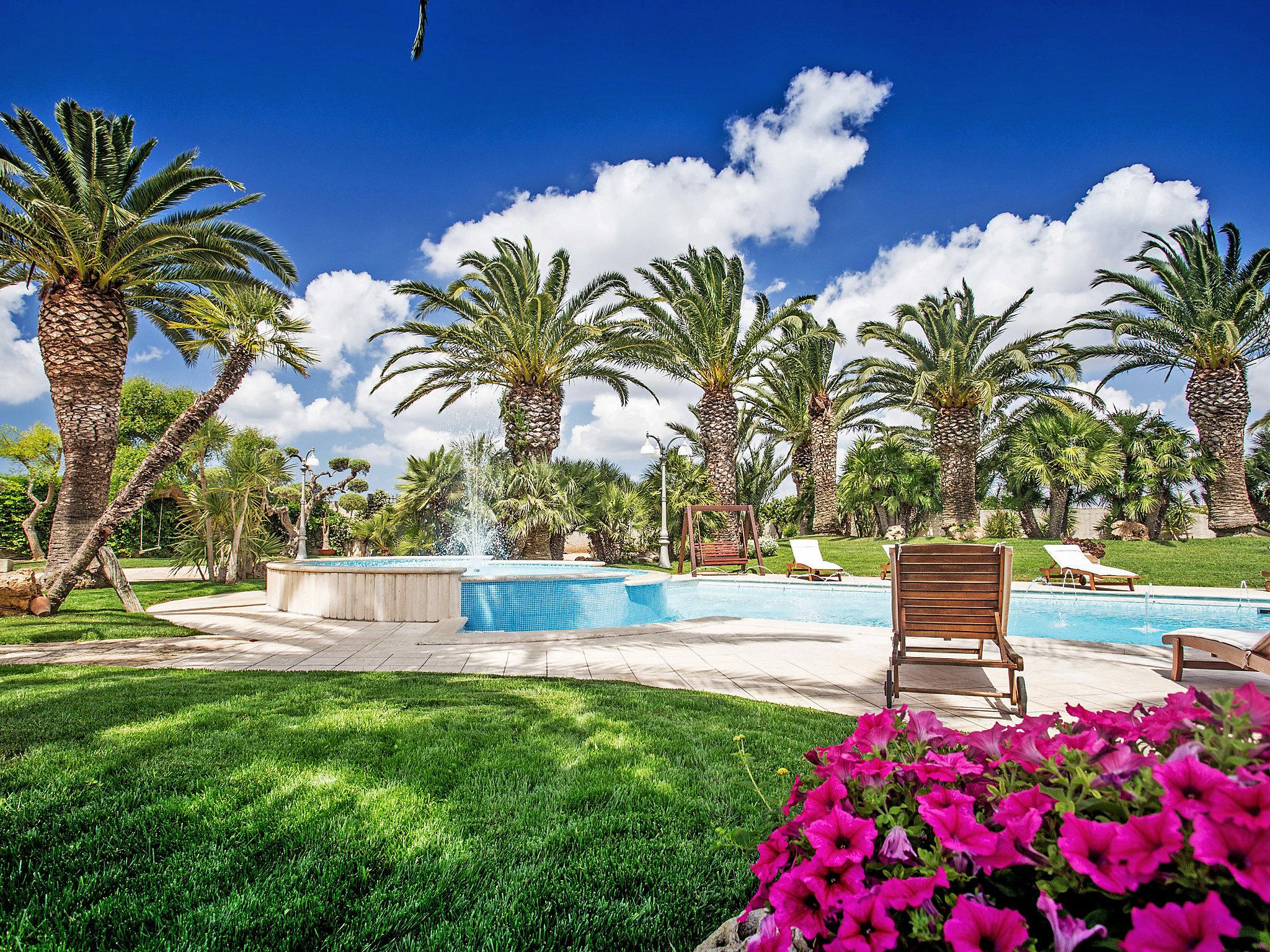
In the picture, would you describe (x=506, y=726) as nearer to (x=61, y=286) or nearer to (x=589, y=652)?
(x=589, y=652)

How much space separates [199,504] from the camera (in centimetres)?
1310

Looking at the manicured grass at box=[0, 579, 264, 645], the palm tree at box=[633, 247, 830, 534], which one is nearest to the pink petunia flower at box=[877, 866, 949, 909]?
the manicured grass at box=[0, 579, 264, 645]

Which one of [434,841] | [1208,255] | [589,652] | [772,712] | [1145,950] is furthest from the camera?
[1208,255]

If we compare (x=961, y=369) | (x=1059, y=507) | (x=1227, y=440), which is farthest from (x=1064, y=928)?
(x=1059, y=507)

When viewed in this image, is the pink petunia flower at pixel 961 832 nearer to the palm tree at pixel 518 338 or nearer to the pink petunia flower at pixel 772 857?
the pink petunia flower at pixel 772 857

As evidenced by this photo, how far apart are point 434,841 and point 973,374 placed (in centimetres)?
2025

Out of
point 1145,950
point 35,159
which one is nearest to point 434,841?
point 1145,950

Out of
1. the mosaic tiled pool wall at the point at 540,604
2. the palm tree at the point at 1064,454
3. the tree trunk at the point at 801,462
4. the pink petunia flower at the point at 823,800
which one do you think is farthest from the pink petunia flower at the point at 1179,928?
the tree trunk at the point at 801,462

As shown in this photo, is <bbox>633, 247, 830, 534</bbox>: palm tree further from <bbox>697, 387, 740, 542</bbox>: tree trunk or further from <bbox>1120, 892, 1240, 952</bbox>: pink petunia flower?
<bbox>1120, 892, 1240, 952</bbox>: pink petunia flower

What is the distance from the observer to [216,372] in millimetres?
8469

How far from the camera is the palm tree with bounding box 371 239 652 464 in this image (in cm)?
1519

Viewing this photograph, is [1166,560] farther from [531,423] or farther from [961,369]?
[531,423]

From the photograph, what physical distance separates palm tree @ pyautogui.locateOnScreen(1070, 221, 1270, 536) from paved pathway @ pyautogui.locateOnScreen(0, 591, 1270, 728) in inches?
623

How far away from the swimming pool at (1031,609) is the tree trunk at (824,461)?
10290 millimetres
